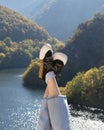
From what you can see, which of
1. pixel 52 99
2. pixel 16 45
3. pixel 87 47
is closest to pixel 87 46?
pixel 87 47

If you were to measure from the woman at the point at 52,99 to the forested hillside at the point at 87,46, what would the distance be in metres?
102

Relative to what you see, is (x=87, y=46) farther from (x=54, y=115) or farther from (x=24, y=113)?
(x=54, y=115)

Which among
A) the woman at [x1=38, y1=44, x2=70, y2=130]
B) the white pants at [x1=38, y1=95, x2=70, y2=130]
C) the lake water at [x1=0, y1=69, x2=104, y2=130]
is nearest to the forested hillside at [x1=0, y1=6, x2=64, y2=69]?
the lake water at [x1=0, y1=69, x2=104, y2=130]

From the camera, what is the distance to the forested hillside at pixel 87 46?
110m

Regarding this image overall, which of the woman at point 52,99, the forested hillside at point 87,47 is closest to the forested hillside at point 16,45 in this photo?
the forested hillside at point 87,47

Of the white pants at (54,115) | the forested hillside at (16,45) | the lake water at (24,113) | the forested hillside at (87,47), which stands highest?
the forested hillside at (16,45)

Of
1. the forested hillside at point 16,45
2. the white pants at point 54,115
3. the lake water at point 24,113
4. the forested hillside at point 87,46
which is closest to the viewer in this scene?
the white pants at point 54,115

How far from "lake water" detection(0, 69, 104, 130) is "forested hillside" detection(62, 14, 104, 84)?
66.7 feet

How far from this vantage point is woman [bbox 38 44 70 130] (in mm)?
4617

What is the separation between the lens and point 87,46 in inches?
4577

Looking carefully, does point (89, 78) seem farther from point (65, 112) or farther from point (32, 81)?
point (65, 112)

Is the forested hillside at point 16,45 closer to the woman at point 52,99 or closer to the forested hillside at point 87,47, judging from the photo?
the forested hillside at point 87,47

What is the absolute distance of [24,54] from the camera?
154 m

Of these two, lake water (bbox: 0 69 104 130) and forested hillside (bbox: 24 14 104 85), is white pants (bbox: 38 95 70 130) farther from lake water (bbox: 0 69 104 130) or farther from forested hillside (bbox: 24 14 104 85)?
forested hillside (bbox: 24 14 104 85)
